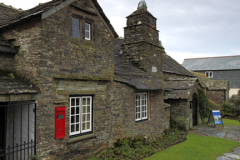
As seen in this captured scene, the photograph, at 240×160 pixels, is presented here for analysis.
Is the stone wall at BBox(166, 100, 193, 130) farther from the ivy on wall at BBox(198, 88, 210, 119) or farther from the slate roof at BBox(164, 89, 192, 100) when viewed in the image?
the ivy on wall at BBox(198, 88, 210, 119)

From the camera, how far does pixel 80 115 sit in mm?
6828

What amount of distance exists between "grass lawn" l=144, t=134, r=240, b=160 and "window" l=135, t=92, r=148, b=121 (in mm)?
2056

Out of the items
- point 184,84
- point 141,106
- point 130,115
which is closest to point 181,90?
point 184,84

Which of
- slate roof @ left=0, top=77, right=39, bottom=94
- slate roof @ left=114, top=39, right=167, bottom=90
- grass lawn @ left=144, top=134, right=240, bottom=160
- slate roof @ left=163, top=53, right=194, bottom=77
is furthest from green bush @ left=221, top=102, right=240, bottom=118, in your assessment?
slate roof @ left=0, top=77, right=39, bottom=94

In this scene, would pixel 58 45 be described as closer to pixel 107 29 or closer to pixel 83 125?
pixel 107 29

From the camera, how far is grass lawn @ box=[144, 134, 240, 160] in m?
8.13

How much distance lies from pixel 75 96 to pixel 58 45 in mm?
1963

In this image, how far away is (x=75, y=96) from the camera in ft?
22.2

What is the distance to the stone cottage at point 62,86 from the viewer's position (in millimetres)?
5664

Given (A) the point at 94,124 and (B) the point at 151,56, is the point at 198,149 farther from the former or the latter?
(B) the point at 151,56

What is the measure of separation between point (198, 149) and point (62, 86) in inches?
296

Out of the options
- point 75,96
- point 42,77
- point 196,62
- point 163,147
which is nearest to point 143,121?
point 163,147

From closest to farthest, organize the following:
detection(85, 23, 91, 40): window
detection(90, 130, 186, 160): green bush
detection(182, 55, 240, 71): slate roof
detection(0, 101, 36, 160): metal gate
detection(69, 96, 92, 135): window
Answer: detection(0, 101, 36, 160): metal gate, detection(69, 96, 92, 135): window, detection(85, 23, 91, 40): window, detection(90, 130, 186, 160): green bush, detection(182, 55, 240, 71): slate roof

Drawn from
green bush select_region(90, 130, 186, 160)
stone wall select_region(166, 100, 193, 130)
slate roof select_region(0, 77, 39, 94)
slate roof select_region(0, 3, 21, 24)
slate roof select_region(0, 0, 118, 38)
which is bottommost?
green bush select_region(90, 130, 186, 160)
